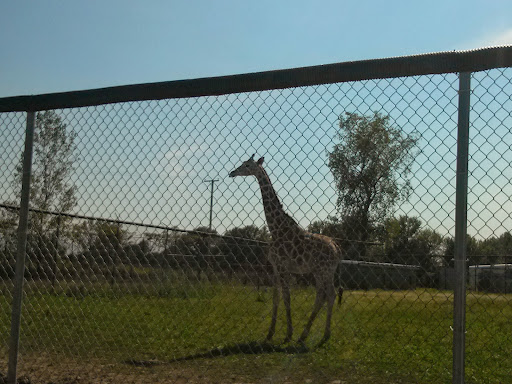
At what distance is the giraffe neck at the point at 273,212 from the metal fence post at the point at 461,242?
1.48 m

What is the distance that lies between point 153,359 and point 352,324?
9.16ft

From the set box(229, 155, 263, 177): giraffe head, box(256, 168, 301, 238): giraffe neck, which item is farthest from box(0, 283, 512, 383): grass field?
box(229, 155, 263, 177): giraffe head

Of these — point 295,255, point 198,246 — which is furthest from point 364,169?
point 198,246

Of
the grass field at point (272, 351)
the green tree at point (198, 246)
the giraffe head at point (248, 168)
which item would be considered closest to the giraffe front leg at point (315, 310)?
the grass field at point (272, 351)

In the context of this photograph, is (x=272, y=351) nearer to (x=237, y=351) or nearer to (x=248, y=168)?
(x=237, y=351)

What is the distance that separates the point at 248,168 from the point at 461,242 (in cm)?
151

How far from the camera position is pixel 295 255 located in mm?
5242

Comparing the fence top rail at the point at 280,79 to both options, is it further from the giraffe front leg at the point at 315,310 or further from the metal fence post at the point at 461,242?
the giraffe front leg at the point at 315,310

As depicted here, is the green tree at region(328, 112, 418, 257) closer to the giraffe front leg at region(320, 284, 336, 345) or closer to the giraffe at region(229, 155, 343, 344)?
the giraffe at region(229, 155, 343, 344)

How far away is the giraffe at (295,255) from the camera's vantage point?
431 cm

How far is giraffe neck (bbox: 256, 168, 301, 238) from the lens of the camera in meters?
4.02

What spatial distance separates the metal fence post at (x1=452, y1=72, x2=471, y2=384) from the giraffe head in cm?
125

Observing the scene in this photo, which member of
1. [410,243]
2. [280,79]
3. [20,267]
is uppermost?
[280,79]

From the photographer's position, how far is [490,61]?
266 cm
